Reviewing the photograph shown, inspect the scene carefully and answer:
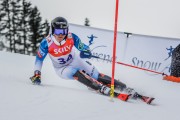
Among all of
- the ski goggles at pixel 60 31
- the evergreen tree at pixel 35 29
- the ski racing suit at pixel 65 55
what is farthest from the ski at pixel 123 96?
the evergreen tree at pixel 35 29

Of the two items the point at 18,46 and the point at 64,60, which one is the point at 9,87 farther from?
the point at 18,46

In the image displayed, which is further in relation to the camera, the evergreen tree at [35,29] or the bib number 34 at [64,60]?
the evergreen tree at [35,29]

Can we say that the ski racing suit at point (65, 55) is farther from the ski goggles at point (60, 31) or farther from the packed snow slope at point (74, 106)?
the packed snow slope at point (74, 106)

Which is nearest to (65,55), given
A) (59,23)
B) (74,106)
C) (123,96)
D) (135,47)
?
(59,23)

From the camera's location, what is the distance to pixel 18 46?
130 feet

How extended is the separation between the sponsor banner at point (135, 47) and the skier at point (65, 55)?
3.52 meters

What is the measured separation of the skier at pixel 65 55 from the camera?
6.77 metres

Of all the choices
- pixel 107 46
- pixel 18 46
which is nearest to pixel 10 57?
pixel 107 46

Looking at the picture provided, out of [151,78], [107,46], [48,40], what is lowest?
[151,78]

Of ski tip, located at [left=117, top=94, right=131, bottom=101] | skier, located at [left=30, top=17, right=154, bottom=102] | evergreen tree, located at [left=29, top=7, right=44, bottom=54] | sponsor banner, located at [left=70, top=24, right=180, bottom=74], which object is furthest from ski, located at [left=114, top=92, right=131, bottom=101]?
evergreen tree, located at [left=29, top=7, right=44, bottom=54]

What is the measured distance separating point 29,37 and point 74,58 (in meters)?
33.6

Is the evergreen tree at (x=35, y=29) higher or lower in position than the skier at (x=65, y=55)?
lower

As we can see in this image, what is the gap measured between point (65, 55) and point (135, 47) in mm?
4045

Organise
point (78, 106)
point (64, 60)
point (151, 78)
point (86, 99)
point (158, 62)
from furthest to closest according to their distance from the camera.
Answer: point (158, 62)
point (151, 78)
point (64, 60)
point (86, 99)
point (78, 106)
